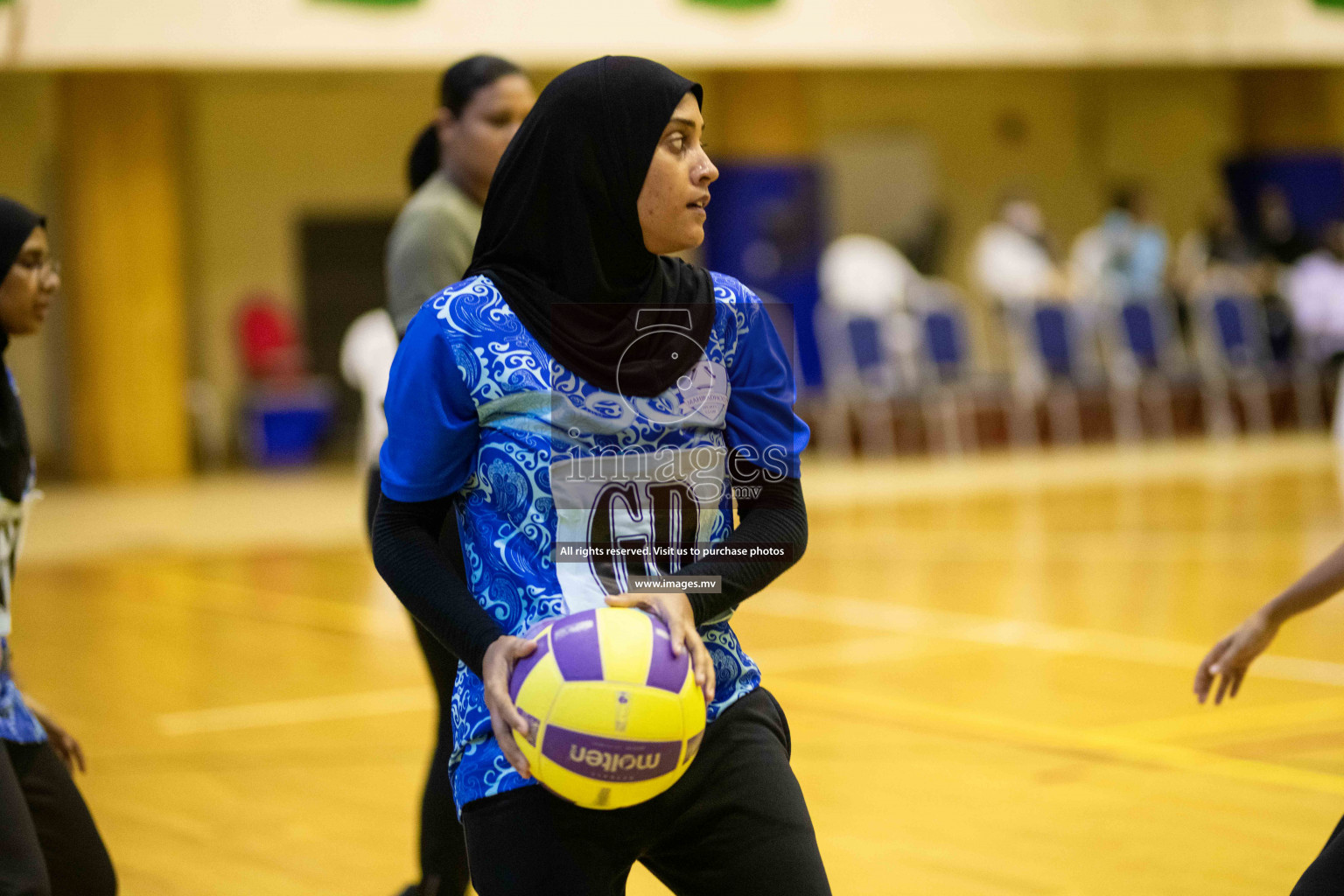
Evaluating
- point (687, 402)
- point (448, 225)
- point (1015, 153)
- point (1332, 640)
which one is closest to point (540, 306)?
point (687, 402)

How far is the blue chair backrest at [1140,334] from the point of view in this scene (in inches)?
578

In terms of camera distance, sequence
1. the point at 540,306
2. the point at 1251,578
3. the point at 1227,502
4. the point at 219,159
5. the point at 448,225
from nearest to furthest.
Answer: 1. the point at 540,306
2. the point at 448,225
3. the point at 1251,578
4. the point at 1227,502
5. the point at 219,159

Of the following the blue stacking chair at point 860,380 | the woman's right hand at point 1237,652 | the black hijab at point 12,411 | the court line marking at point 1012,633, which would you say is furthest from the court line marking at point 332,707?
the blue stacking chair at point 860,380

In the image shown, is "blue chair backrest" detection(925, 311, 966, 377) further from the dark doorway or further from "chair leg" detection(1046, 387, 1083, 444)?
the dark doorway

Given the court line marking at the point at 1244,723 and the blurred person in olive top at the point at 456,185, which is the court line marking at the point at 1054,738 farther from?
the blurred person in olive top at the point at 456,185

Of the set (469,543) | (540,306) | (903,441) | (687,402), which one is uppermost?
(540,306)

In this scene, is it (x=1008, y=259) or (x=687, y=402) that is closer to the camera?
(x=687, y=402)

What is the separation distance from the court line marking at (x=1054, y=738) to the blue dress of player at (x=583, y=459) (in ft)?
8.37

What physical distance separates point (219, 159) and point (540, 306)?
1579cm

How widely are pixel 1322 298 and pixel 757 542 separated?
46.2ft

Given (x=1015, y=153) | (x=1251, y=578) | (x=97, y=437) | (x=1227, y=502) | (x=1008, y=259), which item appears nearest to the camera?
(x=1251, y=578)

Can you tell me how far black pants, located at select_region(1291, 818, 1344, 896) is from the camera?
2.14 m

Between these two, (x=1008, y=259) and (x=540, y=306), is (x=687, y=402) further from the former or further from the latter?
(x=1008, y=259)

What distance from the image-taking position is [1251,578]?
7.12 meters
